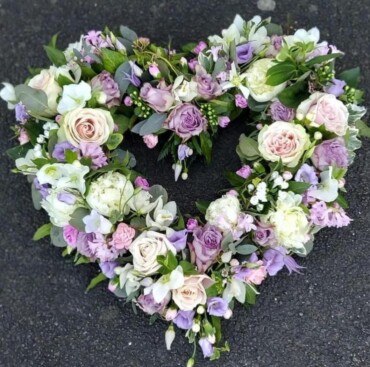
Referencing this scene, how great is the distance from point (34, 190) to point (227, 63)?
54 centimetres

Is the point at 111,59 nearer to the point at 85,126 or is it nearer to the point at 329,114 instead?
the point at 85,126

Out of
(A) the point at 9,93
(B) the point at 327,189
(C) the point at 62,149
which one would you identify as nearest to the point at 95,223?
(C) the point at 62,149

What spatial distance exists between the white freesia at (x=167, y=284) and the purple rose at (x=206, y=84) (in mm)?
394

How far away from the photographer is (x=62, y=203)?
51.1 inches

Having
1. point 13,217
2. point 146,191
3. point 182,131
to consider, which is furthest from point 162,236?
point 13,217

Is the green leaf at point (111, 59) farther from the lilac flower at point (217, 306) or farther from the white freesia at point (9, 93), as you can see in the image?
the lilac flower at point (217, 306)

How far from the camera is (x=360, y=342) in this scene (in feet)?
4.84

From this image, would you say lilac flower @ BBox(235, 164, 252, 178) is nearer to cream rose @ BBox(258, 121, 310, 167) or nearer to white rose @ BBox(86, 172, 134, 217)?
cream rose @ BBox(258, 121, 310, 167)

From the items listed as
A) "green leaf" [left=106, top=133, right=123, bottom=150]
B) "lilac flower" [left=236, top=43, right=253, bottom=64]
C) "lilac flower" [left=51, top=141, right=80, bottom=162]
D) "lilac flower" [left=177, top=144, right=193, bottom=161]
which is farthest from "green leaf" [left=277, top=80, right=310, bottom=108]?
"lilac flower" [left=51, top=141, right=80, bottom=162]

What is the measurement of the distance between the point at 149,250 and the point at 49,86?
0.43 meters

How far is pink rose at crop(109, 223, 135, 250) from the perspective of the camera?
1.29 m

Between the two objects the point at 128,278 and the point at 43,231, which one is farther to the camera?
the point at 43,231

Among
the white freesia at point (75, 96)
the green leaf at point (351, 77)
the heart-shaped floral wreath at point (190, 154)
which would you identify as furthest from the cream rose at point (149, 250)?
the green leaf at point (351, 77)

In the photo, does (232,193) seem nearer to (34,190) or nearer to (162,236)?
(162,236)
